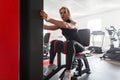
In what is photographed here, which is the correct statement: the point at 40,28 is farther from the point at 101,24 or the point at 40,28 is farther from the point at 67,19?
the point at 101,24

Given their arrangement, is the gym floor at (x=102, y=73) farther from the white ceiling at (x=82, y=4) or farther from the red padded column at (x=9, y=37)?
the white ceiling at (x=82, y=4)

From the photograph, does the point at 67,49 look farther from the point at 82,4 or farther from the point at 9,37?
the point at 82,4

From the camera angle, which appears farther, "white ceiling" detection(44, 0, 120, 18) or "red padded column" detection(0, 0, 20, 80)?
"white ceiling" detection(44, 0, 120, 18)

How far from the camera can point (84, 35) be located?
8.60ft

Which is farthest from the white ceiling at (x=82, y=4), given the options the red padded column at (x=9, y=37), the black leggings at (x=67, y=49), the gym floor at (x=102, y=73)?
the red padded column at (x=9, y=37)

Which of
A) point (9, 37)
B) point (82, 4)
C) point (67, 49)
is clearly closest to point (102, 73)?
point (67, 49)

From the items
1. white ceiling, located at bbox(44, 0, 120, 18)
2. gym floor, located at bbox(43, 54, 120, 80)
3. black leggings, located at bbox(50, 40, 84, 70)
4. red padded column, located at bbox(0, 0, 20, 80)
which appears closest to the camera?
red padded column, located at bbox(0, 0, 20, 80)

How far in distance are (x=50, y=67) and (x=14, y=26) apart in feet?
3.63

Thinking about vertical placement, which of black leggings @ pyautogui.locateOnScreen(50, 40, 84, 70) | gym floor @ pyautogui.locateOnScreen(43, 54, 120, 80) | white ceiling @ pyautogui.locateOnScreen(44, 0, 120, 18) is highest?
white ceiling @ pyautogui.locateOnScreen(44, 0, 120, 18)

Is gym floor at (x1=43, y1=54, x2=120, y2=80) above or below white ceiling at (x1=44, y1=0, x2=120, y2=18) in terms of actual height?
below

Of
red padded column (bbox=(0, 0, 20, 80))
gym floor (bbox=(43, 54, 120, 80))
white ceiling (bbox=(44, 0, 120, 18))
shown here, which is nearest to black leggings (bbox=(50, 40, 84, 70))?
gym floor (bbox=(43, 54, 120, 80))

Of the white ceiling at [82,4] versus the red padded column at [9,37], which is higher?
Answer: the white ceiling at [82,4]

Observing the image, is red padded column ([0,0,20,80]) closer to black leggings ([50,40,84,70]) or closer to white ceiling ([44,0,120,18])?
black leggings ([50,40,84,70])

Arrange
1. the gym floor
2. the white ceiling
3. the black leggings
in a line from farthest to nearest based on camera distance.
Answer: the white ceiling
the gym floor
the black leggings
